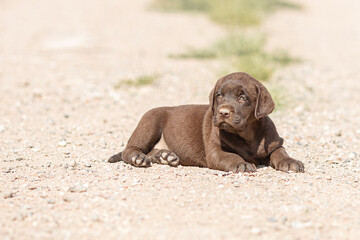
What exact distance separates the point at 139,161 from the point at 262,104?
59.6 inches

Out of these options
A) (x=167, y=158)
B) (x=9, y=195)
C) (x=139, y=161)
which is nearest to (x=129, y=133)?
(x=167, y=158)

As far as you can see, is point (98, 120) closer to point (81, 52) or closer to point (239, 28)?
point (81, 52)

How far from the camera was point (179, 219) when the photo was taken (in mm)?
4297

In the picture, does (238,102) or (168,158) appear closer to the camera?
(238,102)

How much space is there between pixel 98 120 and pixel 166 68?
4235mm

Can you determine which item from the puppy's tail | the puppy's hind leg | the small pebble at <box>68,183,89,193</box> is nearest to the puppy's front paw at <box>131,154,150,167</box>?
the puppy's hind leg

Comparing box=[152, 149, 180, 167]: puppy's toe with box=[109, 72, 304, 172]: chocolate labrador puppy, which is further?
box=[152, 149, 180, 167]: puppy's toe

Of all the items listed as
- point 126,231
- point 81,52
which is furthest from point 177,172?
point 81,52

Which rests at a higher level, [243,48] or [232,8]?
[232,8]

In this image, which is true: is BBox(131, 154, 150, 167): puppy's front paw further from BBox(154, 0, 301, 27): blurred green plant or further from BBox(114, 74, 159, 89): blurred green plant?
BBox(154, 0, 301, 27): blurred green plant

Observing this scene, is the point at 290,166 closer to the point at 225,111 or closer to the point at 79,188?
the point at 225,111

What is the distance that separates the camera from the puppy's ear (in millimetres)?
5702

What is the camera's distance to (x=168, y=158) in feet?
20.4

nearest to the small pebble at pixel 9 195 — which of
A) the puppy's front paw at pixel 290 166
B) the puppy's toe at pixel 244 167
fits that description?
the puppy's toe at pixel 244 167
